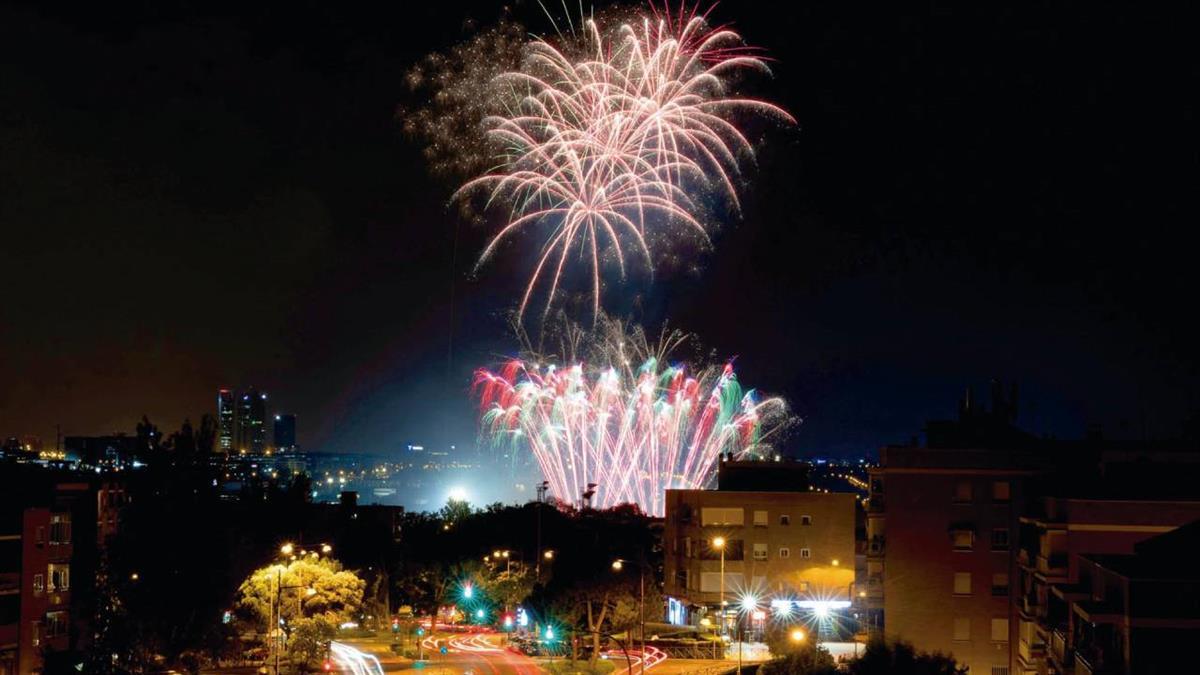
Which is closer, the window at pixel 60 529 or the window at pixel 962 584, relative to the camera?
the window at pixel 962 584

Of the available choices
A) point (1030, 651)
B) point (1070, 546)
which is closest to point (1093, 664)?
point (1070, 546)

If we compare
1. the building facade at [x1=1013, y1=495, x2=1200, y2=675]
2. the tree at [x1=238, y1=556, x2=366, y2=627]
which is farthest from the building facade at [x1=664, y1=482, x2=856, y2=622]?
the building facade at [x1=1013, y1=495, x2=1200, y2=675]

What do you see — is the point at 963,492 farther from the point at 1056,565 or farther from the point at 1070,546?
the point at 1070,546

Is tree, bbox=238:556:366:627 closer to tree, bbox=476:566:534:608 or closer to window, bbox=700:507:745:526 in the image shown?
tree, bbox=476:566:534:608

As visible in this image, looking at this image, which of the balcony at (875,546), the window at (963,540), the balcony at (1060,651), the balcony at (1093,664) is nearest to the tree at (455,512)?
the balcony at (875,546)

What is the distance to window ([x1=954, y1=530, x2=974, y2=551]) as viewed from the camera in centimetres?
3538

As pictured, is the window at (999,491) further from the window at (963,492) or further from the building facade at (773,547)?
the building facade at (773,547)

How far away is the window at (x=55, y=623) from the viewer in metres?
39.5

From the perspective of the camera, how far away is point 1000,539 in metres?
35.3

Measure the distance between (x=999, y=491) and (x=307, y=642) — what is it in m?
22.5

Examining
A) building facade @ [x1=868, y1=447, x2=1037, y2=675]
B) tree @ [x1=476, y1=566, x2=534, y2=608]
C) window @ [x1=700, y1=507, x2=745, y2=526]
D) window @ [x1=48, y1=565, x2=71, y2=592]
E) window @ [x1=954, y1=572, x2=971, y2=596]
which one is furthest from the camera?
tree @ [x1=476, y1=566, x2=534, y2=608]

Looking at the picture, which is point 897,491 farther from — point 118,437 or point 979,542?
point 118,437

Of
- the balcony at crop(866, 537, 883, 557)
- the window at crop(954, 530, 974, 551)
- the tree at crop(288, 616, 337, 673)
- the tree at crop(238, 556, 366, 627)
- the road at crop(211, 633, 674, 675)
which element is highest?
the window at crop(954, 530, 974, 551)

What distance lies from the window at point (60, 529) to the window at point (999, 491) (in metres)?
31.3
